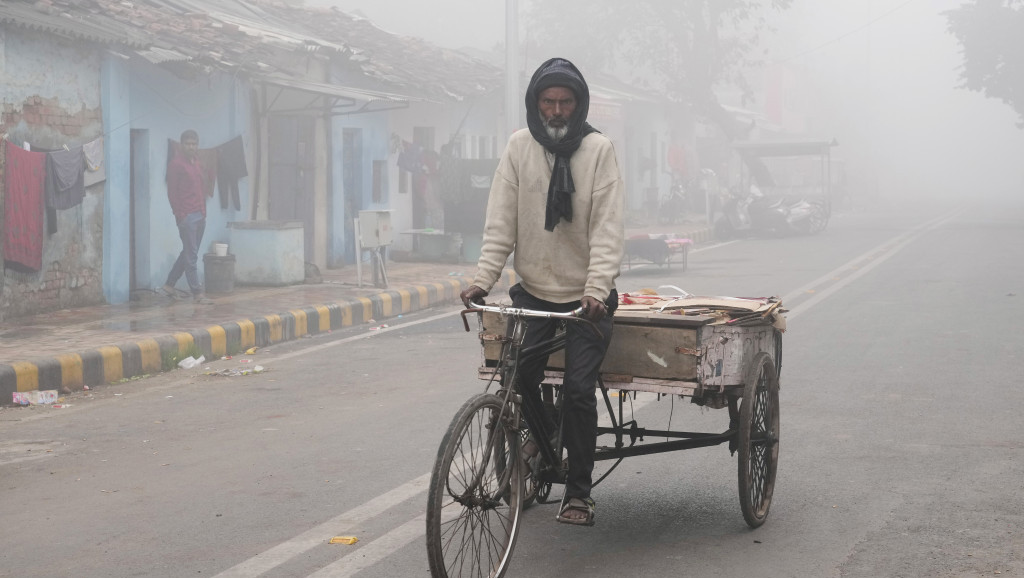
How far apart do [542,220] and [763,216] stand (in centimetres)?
2532

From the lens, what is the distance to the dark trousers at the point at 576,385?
4.42 meters

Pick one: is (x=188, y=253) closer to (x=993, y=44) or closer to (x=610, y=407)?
(x=610, y=407)

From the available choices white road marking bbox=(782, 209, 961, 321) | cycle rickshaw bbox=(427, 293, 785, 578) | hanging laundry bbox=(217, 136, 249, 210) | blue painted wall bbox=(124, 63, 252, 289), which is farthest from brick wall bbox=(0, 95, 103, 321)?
cycle rickshaw bbox=(427, 293, 785, 578)

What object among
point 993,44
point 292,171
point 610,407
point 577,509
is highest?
point 993,44

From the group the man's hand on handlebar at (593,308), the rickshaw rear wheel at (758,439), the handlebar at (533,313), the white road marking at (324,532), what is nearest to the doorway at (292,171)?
the white road marking at (324,532)

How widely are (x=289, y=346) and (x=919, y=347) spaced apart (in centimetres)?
567

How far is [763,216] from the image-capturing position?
1147 inches

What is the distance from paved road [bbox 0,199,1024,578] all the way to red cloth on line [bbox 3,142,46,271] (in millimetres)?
2877

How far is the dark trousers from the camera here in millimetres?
4422

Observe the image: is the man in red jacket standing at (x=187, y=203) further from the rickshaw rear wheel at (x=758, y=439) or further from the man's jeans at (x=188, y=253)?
the rickshaw rear wheel at (x=758, y=439)

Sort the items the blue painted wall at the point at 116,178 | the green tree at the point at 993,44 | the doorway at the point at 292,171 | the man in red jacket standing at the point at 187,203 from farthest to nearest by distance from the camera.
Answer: the green tree at the point at 993,44
the doorway at the point at 292,171
the man in red jacket standing at the point at 187,203
the blue painted wall at the point at 116,178

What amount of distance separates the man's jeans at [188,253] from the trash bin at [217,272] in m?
0.14

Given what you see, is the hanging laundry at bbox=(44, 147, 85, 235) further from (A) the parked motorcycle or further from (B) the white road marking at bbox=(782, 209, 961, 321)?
(A) the parked motorcycle

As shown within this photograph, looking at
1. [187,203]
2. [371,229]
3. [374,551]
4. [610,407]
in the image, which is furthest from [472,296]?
[371,229]
